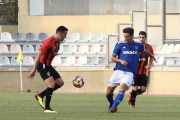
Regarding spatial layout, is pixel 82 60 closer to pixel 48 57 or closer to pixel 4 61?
pixel 4 61

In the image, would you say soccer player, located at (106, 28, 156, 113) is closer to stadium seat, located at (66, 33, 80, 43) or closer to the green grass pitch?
the green grass pitch

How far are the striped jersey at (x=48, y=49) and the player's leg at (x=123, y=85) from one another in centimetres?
159

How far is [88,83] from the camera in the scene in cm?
1964

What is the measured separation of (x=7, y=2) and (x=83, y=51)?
10.4 metres

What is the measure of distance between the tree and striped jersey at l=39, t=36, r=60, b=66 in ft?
70.5

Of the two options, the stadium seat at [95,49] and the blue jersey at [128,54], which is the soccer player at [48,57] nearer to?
the blue jersey at [128,54]

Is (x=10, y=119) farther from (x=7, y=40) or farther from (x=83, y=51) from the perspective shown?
(x=7, y=40)

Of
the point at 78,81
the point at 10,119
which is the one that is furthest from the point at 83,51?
the point at 10,119

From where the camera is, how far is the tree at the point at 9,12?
2886 cm

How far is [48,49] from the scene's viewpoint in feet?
26.1

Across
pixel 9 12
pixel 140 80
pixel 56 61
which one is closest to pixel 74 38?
pixel 56 61

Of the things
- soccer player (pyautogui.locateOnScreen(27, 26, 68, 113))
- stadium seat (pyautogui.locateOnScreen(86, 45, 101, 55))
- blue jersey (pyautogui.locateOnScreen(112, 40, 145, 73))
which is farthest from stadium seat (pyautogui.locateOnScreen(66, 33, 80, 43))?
blue jersey (pyautogui.locateOnScreen(112, 40, 145, 73))

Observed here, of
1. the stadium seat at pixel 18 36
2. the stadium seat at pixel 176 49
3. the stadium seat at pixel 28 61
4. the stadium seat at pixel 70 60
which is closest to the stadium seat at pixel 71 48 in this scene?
the stadium seat at pixel 70 60

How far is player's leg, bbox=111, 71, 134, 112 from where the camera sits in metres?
7.71
